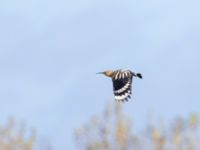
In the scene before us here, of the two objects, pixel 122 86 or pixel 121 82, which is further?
pixel 121 82

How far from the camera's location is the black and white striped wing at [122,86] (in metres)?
18.3

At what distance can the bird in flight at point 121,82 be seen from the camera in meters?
18.4

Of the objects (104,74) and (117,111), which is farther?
(117,111)

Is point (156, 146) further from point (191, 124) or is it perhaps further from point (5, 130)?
point (5, 130)

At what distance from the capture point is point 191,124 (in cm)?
3148

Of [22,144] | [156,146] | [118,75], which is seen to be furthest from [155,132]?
[118,75]

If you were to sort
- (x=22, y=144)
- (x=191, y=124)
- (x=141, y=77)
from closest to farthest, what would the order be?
1. (x=141, y=77)
2. (x=191, y=124)
3. (x=22, y=144)

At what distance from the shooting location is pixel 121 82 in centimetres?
1888

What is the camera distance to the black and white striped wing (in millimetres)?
18344

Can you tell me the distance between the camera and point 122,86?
61.3 feet

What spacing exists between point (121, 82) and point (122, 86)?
0.20 metres

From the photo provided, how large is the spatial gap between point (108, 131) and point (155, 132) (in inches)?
53.0

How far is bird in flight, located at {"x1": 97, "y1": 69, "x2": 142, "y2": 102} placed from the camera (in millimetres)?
18359

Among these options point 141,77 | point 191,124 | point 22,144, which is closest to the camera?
point 141,77
